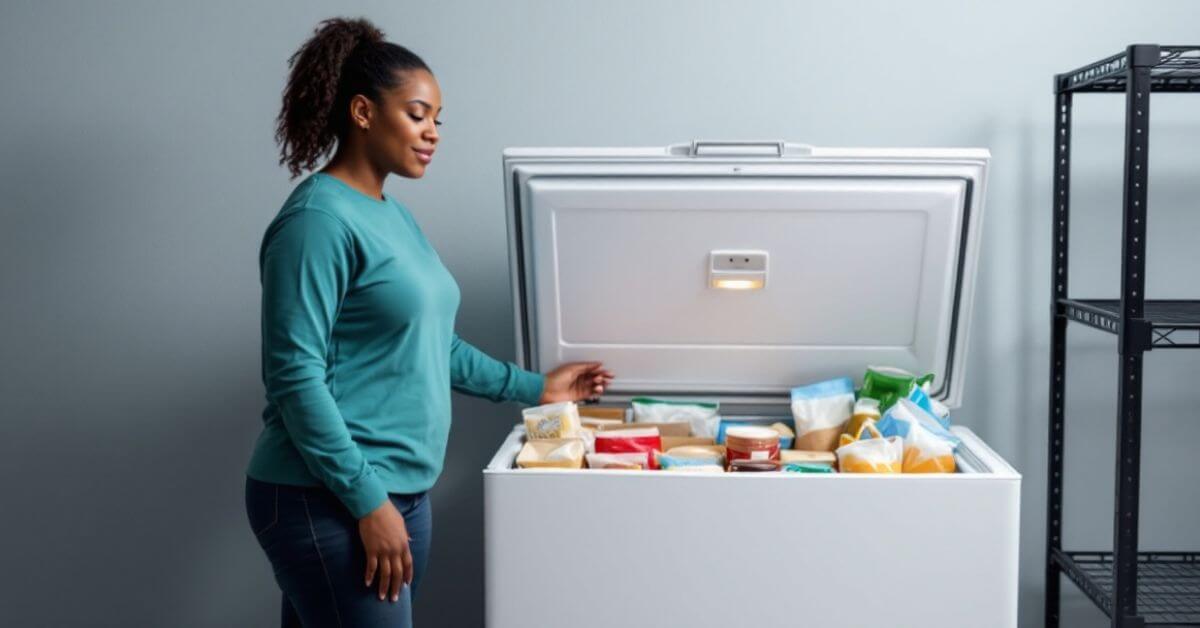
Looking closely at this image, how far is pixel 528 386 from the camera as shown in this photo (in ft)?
5.76

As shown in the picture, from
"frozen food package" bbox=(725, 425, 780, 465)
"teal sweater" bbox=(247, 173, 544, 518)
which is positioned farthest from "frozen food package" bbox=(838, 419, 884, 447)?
"teal sweater" bbox=(247, 173, 544, 518)

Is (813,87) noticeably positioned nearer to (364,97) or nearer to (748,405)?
(748,405)

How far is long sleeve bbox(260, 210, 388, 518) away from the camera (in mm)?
1257

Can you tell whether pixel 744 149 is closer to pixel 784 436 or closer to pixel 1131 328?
pixel 784 436

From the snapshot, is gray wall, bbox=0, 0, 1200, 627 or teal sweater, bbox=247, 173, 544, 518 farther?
gray wall, bbox=0, 0, 1200, 627

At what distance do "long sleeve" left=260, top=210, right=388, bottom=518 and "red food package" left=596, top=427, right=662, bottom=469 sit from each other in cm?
41

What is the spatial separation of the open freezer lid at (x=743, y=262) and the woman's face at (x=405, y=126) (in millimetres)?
228

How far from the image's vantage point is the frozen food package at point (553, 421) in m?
1.65

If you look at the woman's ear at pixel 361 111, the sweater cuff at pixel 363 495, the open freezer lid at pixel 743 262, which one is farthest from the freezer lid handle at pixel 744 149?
the sweater cuff at pixel 363 495

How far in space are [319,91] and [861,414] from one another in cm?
93

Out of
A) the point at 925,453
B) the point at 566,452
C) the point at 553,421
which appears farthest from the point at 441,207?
the point at 925,453

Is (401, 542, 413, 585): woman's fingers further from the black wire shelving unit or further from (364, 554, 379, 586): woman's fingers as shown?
the black wire shelving unit

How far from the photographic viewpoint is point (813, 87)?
1973 millimetres

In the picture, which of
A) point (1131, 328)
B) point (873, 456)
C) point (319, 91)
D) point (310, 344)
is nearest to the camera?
point (310, 344)
